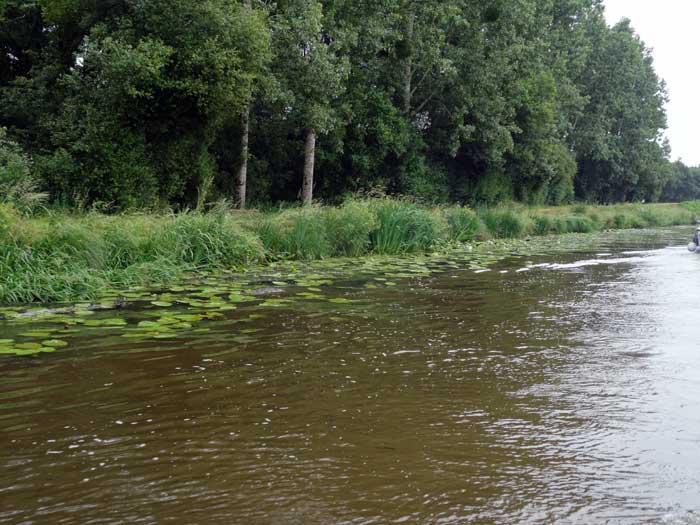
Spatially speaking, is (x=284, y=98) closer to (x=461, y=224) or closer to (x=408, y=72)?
(x=461, y=224)

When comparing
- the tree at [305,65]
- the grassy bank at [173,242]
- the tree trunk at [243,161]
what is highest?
the tree at [305,65]

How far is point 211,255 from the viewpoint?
1177 cm

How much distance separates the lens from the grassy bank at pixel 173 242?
28.8 feet

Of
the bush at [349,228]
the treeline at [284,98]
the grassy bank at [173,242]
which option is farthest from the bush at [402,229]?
the treeline at [284,98]

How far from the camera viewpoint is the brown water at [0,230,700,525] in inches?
121

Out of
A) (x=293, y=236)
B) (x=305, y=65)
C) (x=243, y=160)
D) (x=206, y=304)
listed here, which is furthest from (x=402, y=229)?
(x=206, y=304)

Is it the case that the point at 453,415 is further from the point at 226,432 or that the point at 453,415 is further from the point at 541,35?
the point at 541,35

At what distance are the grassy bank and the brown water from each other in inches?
67.3

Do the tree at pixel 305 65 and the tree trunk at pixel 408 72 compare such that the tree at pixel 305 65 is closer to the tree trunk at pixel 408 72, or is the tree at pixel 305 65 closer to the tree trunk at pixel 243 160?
the tree trunk at pixel 243 160

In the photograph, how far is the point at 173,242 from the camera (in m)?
11.3

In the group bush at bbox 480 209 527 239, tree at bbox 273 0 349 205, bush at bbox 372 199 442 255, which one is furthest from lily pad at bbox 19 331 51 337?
bush at bbox 480 209 527 239

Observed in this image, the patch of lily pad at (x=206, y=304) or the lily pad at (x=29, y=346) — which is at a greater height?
the patch of lily pad at (x=206, y=304)

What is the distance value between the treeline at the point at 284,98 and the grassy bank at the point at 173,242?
3443 mm

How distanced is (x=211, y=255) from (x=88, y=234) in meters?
2.40
